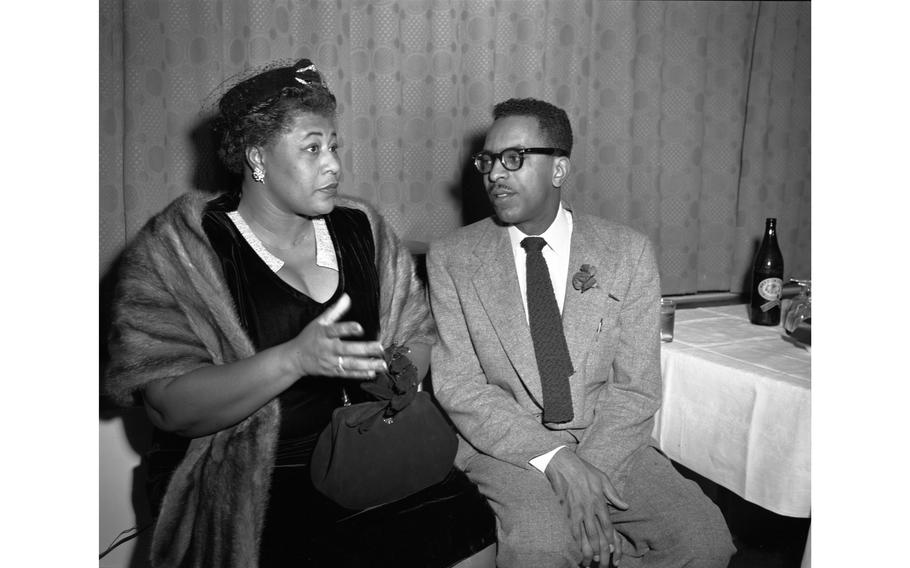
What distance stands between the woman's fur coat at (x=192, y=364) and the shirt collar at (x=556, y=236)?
2.55 feet

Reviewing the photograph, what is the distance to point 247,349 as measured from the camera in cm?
155

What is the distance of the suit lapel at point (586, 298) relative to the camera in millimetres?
1731

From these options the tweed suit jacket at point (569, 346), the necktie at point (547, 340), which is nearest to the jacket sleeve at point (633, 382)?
the tweed suit jacket at point (569, 346)

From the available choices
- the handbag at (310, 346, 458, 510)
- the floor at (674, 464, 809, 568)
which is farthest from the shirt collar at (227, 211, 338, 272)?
the floor at (674, 464, 809, 568)

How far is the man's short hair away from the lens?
6.13 feet

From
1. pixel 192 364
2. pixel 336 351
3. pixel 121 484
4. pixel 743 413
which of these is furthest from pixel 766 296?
pixel 121 484

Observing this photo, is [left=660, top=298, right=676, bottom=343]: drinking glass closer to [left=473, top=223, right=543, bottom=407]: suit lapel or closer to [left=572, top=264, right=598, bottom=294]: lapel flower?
[left=572, top=264, right=598, bottom=294]: lapel flower

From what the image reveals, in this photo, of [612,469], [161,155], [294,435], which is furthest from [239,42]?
[612,469]

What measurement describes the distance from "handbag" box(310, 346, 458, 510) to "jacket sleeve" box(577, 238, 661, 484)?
0.44 meters

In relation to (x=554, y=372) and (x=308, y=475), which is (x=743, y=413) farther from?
(x=308, y=475)

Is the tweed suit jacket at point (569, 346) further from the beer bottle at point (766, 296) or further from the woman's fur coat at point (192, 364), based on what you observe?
the beer bottle at point (766, 296)

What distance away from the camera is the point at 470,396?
171 centimetres

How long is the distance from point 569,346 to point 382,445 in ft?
1.90
